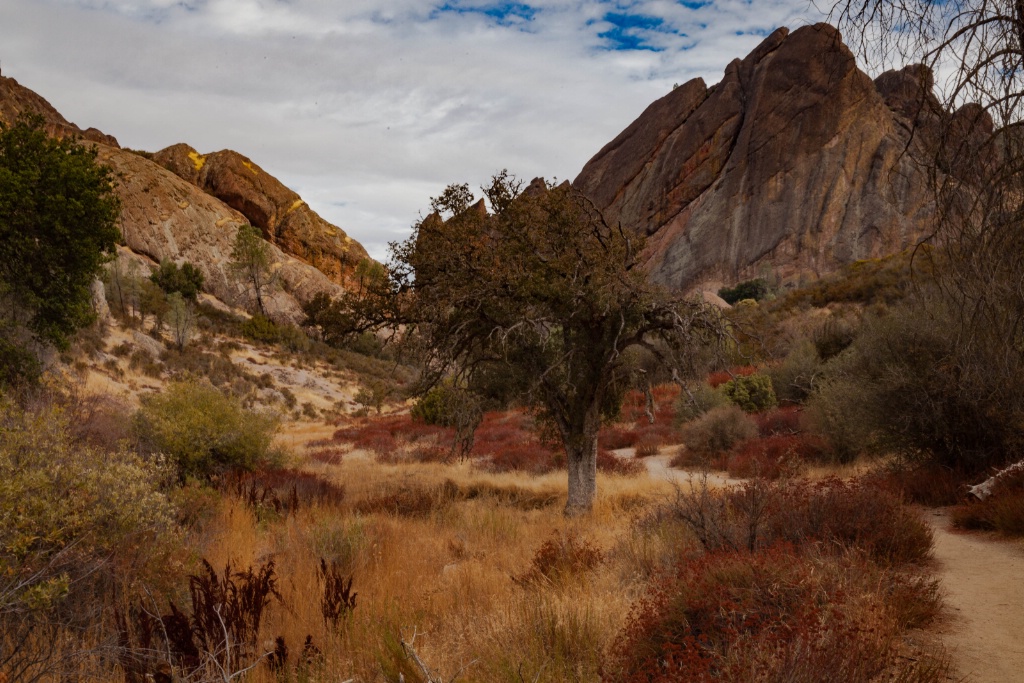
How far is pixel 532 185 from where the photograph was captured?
35.2 feet

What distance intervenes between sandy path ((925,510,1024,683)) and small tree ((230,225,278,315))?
189 feet

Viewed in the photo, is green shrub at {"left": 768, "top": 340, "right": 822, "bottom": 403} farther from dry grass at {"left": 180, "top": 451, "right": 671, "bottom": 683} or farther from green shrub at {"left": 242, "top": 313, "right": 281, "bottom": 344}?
green shrub at {"left": 242, "top": 313, "right": 281, "bottom": 344}

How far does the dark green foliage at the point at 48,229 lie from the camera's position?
19203mm

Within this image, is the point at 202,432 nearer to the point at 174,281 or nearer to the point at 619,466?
the point at 619,466

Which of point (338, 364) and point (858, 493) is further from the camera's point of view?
point (338, 364)

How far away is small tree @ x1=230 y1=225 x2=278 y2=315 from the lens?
5625 cm

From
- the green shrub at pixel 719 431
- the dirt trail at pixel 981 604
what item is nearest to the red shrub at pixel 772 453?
the green shrub at pixel 719 431

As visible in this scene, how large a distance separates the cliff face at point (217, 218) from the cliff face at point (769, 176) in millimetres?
34013

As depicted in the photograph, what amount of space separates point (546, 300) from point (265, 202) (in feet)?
234

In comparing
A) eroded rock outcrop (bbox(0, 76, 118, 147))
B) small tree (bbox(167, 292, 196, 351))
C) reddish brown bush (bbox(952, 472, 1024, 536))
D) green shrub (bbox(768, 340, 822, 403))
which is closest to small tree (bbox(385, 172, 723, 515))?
reddish brown bush (bbox(952, 472, 1024, 536))

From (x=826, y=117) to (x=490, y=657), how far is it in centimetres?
7180

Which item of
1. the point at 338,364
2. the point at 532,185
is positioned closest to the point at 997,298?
the point at 532,185

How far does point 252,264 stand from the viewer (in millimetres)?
56844

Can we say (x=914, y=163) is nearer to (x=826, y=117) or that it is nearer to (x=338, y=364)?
(x=338, y=364)
